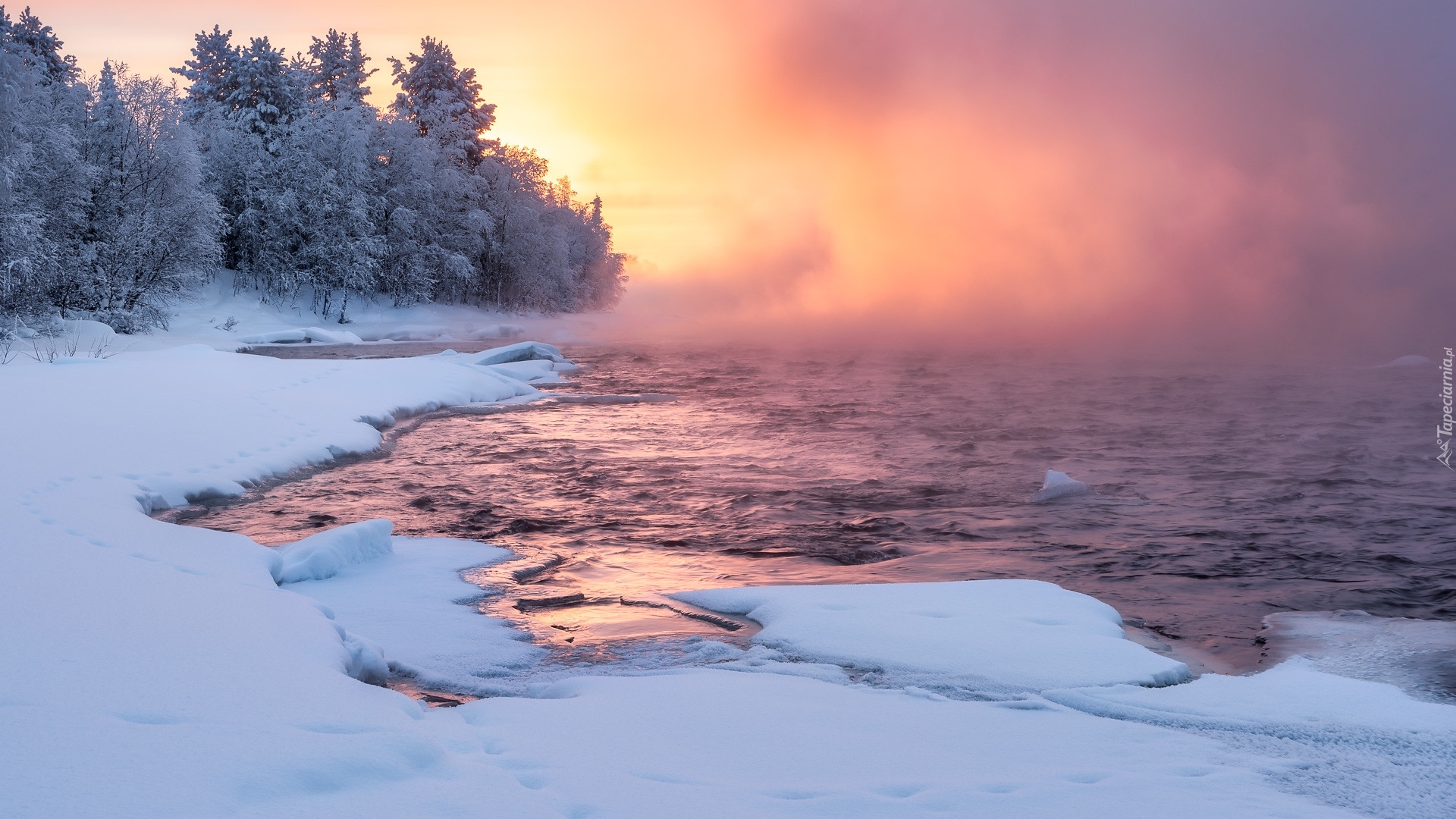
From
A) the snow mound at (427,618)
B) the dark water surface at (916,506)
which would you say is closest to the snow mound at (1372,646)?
the dark water surface at (916,506)

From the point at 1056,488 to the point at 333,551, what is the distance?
824 centimetres

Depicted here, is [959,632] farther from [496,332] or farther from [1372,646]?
[496,332]

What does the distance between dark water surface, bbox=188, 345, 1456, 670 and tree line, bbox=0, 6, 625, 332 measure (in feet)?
73.7

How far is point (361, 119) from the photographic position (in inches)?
1955

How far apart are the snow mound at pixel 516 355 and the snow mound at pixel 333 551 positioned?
662 inches

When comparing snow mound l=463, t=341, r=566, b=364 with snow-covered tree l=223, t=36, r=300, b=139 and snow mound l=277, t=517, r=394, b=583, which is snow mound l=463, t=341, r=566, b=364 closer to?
snow mound l=277, t=517, r=394, b=583

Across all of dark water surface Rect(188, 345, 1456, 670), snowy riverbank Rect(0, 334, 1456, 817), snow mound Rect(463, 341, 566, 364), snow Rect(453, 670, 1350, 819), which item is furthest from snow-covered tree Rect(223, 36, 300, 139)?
snow Rect(453, 670, 1350, 819)

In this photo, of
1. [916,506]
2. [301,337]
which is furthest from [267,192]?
[916,506]

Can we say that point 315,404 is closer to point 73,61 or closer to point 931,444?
point 931,444

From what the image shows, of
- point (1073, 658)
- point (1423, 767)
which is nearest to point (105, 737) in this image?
point (1073, 658)

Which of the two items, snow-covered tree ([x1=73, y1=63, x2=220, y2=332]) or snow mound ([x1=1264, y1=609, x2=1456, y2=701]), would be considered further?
snow-covered tree ([x1=73, y1=63, x2=220, y2=332])

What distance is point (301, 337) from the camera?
38656mm

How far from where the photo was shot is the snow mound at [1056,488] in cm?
1151

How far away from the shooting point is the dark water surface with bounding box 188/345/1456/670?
7.76m
